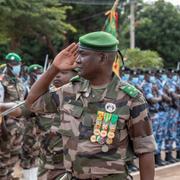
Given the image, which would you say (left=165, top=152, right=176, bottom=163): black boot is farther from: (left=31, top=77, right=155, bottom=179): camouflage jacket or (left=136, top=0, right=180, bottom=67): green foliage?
(left=136, top=0, right=180, bottom=67): green foliage

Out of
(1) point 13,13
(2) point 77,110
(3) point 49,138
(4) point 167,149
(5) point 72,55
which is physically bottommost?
(4) point 167,149

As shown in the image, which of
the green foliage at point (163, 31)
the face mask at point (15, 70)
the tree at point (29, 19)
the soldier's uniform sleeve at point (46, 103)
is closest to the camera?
the soldier's uniform sleeve at point (46, 103)

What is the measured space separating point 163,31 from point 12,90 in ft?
90.2

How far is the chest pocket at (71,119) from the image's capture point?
331cm

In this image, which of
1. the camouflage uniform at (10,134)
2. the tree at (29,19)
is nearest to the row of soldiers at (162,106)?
the camouflage uniform at (10,134)

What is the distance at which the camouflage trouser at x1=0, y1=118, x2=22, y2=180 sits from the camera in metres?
7.41

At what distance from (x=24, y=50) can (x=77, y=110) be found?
25974 millimetres

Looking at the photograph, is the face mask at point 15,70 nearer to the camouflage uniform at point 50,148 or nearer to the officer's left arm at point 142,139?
the camouflage uniform at point 50,148

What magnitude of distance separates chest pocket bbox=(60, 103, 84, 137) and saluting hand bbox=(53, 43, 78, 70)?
0.24 meters

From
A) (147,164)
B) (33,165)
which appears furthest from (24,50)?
(147,164)

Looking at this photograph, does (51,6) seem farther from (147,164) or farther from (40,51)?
(147,164)

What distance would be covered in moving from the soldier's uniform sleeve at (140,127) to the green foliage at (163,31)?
3043 centimetres

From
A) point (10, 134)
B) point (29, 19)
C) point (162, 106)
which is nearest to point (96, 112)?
point (10, 134)

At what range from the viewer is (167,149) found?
10656 mm
